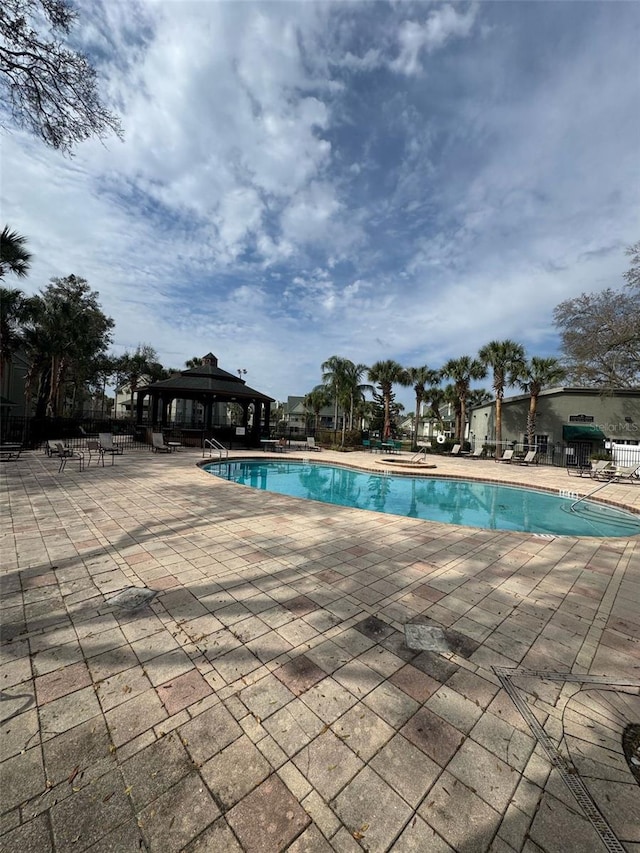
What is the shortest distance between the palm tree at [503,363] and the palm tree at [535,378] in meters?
0.54

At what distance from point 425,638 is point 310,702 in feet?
3.94

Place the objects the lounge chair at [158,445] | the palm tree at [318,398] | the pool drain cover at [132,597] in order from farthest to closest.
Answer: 1. the palm tree at [318,398]
2. the lounge chair at [158,445]
3. the pool drain cover at [132,597]

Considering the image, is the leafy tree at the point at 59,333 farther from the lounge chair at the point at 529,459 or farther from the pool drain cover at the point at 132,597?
the lounge chair at the point at 529,459

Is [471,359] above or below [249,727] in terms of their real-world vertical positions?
above

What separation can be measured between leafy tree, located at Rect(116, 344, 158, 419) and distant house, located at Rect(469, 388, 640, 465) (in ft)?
114

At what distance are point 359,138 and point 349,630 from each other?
13380 mm

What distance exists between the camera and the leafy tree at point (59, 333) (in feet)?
67.9

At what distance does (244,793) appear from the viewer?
5.37ft

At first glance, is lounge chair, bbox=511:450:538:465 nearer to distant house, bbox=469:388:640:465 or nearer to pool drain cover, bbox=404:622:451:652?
distant house, bbox=469:388:640:465

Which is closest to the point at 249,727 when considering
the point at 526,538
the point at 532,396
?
the point at 526,538

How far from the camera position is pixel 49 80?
6.05 metres

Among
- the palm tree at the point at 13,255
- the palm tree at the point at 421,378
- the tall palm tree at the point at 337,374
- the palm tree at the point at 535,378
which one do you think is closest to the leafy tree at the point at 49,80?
the palm tree at the point at 13,255

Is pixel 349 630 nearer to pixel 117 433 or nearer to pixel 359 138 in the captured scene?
pixel 359 138

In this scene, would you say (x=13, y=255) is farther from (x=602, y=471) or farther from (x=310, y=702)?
(x=602, y=471)
